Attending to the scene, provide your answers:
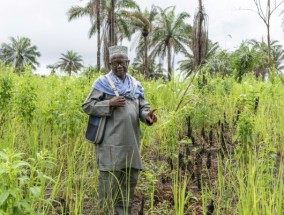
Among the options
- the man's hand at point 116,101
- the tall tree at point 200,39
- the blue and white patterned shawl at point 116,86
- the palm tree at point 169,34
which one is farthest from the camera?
the palm tree at point 169,34

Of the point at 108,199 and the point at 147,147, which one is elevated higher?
the point at 147,147

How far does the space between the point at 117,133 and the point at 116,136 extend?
2 centimetres

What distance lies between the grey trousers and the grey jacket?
0.07 meters

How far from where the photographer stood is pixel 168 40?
36094 millimetres

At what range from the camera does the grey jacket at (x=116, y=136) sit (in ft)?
9.00

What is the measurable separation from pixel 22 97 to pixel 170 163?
162cm

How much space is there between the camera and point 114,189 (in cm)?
281

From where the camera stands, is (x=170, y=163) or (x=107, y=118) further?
(x=170, y=163)

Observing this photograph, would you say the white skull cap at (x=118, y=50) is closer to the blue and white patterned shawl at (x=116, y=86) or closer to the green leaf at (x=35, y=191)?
the blue and white patterned shawl at (x=116, y=86)

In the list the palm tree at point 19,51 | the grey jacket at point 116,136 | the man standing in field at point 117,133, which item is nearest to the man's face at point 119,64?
the man standing in field at point 117,133

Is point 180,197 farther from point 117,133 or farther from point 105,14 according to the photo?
point 105,14

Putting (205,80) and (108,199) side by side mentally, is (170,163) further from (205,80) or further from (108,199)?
(205,80)

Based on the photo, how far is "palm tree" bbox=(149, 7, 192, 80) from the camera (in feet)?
116

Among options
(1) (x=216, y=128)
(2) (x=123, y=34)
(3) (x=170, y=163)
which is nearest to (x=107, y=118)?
(3) (x=170, y=163)
